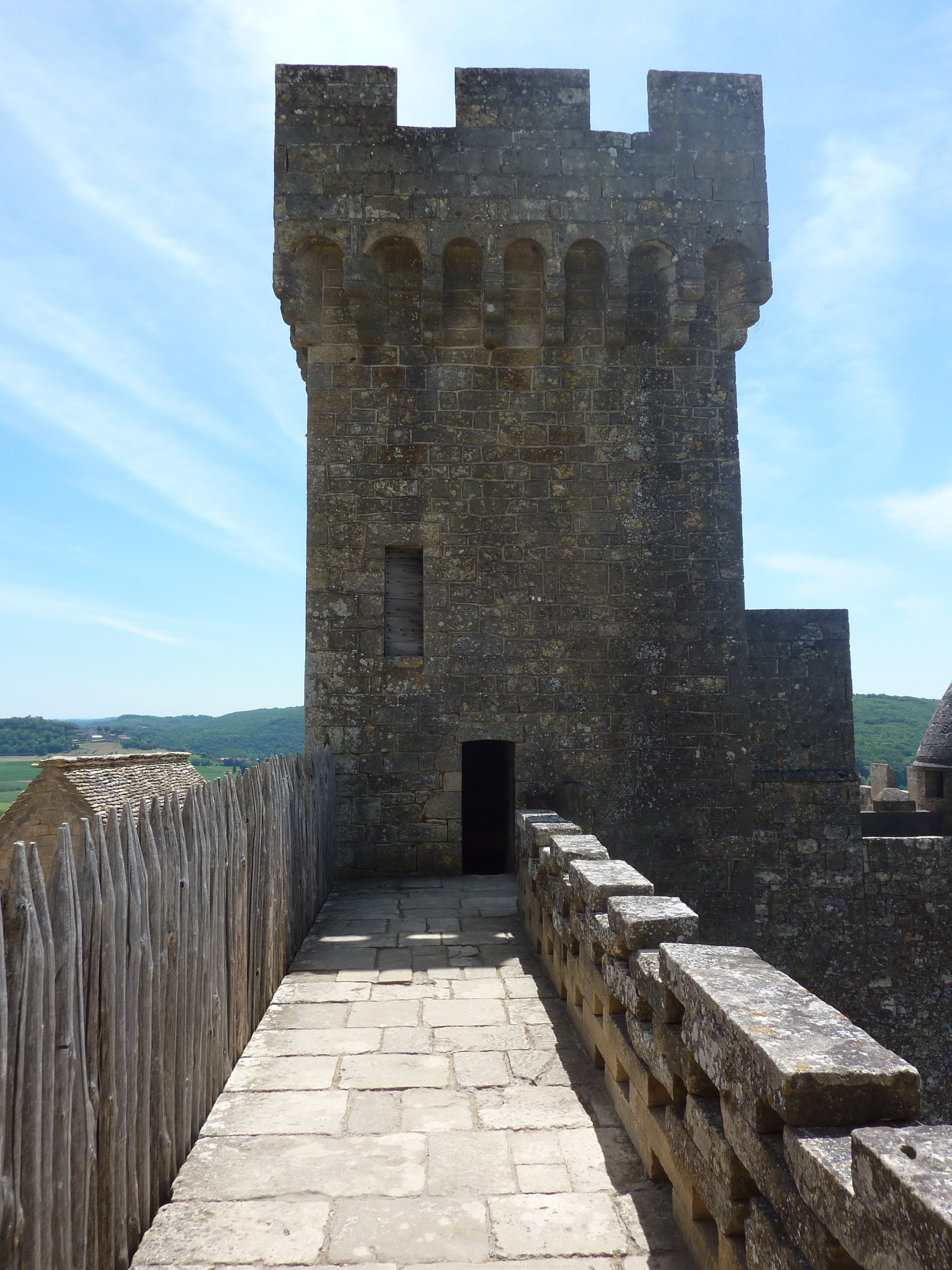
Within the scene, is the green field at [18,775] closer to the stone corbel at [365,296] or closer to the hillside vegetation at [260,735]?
the hillside vegetation at [260,735]

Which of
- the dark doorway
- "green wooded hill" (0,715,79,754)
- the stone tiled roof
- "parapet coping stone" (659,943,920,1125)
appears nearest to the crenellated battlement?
the dark doorway

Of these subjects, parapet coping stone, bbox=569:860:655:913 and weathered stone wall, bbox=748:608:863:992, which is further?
weathered stone wall, bbox=748:608:863:992

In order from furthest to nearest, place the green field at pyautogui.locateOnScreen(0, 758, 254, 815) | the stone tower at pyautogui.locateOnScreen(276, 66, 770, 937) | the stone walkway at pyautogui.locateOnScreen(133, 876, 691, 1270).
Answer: the green field at pyautogui.locateOnScreen(0, 758, 254, 815), the stone tower at pyautogui.locateOnScreen(276, 66, 770, 937), the stone walkway at pyautogui.locateOnScreen(133, 876, 691, 1270)

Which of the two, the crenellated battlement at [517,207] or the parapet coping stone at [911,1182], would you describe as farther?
the crenellated battlement at [517,207]

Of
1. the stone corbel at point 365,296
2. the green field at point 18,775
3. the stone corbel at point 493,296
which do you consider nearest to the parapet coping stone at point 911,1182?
the green field at point 18,775

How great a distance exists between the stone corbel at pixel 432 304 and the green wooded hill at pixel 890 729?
59.4ft

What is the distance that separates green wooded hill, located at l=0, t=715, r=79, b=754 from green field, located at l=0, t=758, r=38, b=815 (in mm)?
1232

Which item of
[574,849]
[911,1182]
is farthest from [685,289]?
[911,1182]

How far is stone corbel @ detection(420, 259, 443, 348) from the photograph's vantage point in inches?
340

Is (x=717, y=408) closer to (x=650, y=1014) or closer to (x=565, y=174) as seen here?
(x=565, y=174)

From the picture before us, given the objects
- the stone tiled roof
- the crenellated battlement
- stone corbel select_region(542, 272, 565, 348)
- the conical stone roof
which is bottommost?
the stone tiled roof

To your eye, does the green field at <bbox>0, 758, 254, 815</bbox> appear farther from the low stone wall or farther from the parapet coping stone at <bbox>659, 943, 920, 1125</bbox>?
the parapet coping stone at <bbox>659, 943, 920, 1125</bbox>

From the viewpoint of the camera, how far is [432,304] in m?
8.70

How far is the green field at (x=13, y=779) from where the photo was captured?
44.5 ft
